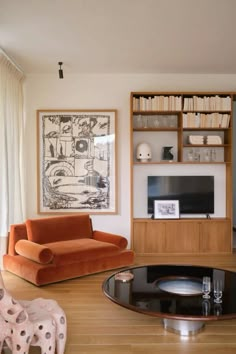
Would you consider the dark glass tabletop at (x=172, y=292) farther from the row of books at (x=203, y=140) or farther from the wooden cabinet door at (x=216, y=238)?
the row of books at (x=203, y=140)

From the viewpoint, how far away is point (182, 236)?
5574 millimetres

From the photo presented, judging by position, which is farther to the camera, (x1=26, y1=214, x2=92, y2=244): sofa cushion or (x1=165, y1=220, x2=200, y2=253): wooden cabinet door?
(x1=165, y1=220, x2=200, y2=253): wooden cabinet door

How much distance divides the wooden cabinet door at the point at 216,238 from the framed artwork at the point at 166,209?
1.73 ft

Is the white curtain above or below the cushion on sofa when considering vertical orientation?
above

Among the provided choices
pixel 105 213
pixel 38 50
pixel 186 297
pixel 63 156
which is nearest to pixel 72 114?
pixel 63 156

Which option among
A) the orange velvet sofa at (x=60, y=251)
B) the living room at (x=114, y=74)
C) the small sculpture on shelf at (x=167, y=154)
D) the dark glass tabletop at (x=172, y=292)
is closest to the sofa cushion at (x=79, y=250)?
the orange velvet sofa at (x=60, y=251)

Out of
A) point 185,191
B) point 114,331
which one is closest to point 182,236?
point 185,191

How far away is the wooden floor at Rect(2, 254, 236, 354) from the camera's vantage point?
2641mm

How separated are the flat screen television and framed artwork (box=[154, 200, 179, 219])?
2.7 inches

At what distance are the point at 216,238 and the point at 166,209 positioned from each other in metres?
0.93

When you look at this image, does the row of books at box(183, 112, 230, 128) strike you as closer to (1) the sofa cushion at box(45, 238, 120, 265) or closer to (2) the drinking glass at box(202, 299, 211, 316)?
(1) the sofa cushion at box(45, 238, 120, 265)

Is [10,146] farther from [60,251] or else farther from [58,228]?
[60,251]

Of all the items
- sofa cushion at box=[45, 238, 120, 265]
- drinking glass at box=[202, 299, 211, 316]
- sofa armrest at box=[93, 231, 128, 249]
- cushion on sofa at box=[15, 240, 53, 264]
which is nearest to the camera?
drinking glass at box=[202, 299, 211, 316]

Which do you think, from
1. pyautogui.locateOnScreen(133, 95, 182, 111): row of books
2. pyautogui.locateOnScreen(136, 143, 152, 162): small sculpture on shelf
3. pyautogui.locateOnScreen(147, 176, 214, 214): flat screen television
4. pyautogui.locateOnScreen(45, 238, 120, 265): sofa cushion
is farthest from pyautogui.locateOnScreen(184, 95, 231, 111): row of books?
pyautogui.locateOnScreen(45, 238, 120, 265): sofa cushion
